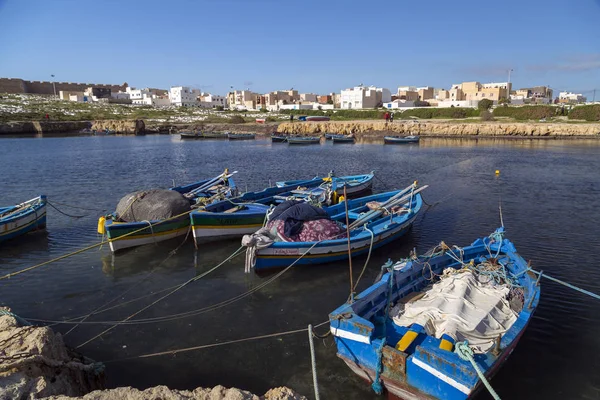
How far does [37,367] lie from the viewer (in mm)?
5773

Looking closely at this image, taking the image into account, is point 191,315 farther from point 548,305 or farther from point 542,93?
point 542,93

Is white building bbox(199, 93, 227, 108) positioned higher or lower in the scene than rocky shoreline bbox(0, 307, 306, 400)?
higher

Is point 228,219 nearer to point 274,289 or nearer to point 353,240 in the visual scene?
point 274,289

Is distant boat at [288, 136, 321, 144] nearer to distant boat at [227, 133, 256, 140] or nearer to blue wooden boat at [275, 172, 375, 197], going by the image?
distant boat at [227, 133, 256, 140]

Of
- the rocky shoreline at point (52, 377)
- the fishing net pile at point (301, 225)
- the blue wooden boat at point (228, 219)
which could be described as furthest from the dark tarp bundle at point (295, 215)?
the rocky shoreline at point (52, 377)

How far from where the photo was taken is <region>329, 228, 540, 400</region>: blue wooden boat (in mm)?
6117

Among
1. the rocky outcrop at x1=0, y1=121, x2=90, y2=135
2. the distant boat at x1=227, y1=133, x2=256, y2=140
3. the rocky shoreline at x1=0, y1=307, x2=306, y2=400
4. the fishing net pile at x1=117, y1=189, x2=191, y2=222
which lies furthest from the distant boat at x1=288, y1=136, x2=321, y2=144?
the rocky shoreline at x1=0, y1=307, x2=306, y2=400

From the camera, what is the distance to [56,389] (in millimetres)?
5539

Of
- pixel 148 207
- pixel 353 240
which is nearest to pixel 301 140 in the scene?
pixel 148 207

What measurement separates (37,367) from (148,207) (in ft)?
32.8

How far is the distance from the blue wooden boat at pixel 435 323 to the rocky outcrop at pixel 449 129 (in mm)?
62324

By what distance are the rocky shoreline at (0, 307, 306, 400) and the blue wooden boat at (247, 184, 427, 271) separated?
20.0 feet

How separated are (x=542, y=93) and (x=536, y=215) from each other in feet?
545

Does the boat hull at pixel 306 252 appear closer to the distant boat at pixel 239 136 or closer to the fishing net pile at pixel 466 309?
the fishing net pile at pixel 466 309
